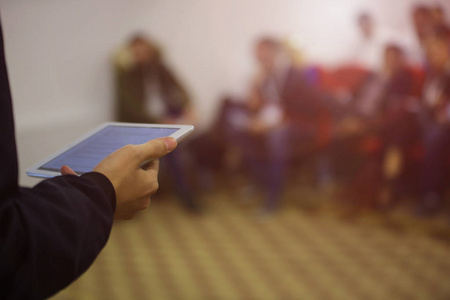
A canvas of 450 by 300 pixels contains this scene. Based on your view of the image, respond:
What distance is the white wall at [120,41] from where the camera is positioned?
284cm

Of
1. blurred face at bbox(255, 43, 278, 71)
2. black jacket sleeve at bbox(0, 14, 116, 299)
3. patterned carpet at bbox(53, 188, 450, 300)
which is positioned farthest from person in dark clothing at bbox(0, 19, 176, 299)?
blurred face at bbox(255, 43, 278, 71)

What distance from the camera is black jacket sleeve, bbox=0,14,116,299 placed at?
1.83 feet

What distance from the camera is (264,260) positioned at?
2.35m

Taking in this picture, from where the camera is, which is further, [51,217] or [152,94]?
[152,94]

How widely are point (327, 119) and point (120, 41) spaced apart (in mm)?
2024

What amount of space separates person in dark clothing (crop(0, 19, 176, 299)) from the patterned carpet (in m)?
1.46

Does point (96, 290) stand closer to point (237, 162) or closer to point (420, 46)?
point (237, 162)

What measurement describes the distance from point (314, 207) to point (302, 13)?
5.32 feet

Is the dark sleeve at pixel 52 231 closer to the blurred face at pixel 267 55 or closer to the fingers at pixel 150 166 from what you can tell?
the fingers at pixel 150 166

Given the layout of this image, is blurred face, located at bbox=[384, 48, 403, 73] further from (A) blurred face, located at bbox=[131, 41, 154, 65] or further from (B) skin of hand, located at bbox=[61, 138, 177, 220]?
(B) skin of hand, located at bbox=[61, 138, 177, 220]

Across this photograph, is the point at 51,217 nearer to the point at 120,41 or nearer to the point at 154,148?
the point at 154,148

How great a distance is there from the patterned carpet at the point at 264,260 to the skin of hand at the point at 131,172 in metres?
1.39

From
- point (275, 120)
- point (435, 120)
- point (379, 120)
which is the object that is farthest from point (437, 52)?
point (275, 120)

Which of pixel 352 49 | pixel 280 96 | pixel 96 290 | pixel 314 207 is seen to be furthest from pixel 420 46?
pixel 96 290
